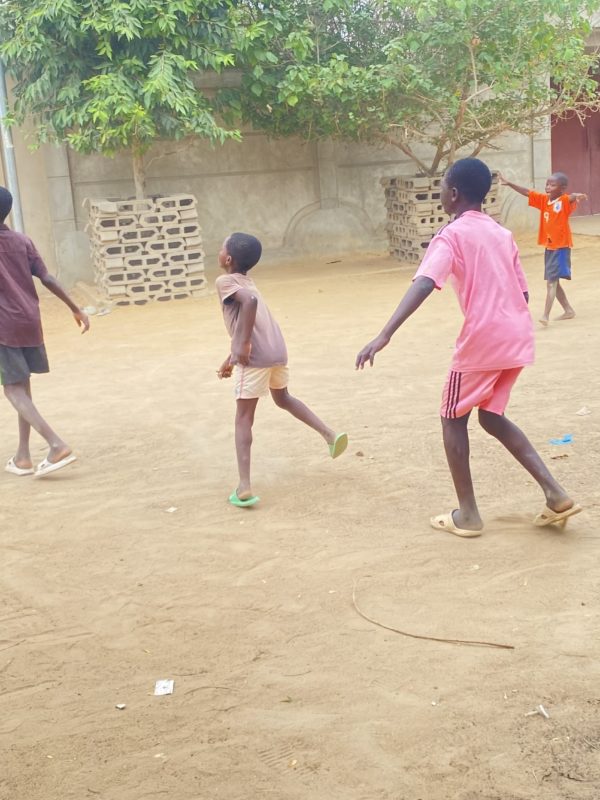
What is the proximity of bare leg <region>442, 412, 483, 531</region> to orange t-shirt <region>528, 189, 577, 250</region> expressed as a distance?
487 centimetres

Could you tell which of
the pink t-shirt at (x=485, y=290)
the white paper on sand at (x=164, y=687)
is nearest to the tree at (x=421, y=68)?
the pink t-shirt at (x=485, y=290)

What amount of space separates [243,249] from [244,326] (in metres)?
0.38

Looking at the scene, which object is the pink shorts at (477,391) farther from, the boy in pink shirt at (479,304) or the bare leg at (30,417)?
Result: the bare leg at (30,417)

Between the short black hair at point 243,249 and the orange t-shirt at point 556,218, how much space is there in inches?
181

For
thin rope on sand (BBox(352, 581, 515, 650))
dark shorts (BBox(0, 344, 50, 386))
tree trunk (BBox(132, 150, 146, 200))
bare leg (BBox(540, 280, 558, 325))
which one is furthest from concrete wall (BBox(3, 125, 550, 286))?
thin rope on sand (BBox(352, 581, 515, 650))

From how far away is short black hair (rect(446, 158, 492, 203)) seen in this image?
385 cm

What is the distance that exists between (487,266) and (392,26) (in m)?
9.09

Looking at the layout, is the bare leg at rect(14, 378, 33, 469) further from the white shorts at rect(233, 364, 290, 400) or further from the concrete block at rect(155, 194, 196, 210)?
the concrete block at rect(155, 194, 196, 210)

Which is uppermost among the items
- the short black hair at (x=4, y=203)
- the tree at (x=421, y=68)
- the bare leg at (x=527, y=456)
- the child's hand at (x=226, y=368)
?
the tree at (x=421, y=68)

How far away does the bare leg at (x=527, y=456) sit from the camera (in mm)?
3982

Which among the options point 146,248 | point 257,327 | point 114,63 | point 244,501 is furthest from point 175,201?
point 244,501

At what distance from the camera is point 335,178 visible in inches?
533

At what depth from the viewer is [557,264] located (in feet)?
27.5

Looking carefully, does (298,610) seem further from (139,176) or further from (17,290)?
(139,176)
